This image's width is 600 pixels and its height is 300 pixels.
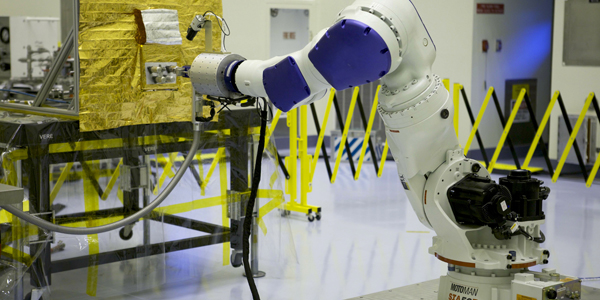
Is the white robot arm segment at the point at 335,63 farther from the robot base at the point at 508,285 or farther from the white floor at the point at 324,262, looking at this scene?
the white floor at the point at 324,262

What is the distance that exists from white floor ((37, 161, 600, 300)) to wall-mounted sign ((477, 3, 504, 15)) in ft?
13.0

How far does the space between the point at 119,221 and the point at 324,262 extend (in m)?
1.90

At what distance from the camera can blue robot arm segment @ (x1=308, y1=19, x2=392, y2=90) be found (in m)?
2.79

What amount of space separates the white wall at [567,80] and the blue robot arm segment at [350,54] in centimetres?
743

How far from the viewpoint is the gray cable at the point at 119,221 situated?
3.99 meters

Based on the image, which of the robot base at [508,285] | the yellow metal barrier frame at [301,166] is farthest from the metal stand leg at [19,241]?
the yellow metal barrier frame at [301,166]

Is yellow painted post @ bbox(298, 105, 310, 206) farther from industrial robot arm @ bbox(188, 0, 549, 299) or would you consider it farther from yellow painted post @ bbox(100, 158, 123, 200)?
industrial robot arm @ bbox(188, 0, 549, 299)

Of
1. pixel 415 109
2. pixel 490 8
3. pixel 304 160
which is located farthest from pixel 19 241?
pixel 490 8

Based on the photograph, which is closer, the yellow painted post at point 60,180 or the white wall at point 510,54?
the yellow painted post at point 60,180

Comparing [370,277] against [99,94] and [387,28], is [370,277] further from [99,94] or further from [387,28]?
[387,28]

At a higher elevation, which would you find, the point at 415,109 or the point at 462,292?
the point at 415,109

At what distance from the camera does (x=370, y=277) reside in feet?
17.2

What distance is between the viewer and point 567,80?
967 centimetres

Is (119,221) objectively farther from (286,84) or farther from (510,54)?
(510,54)
